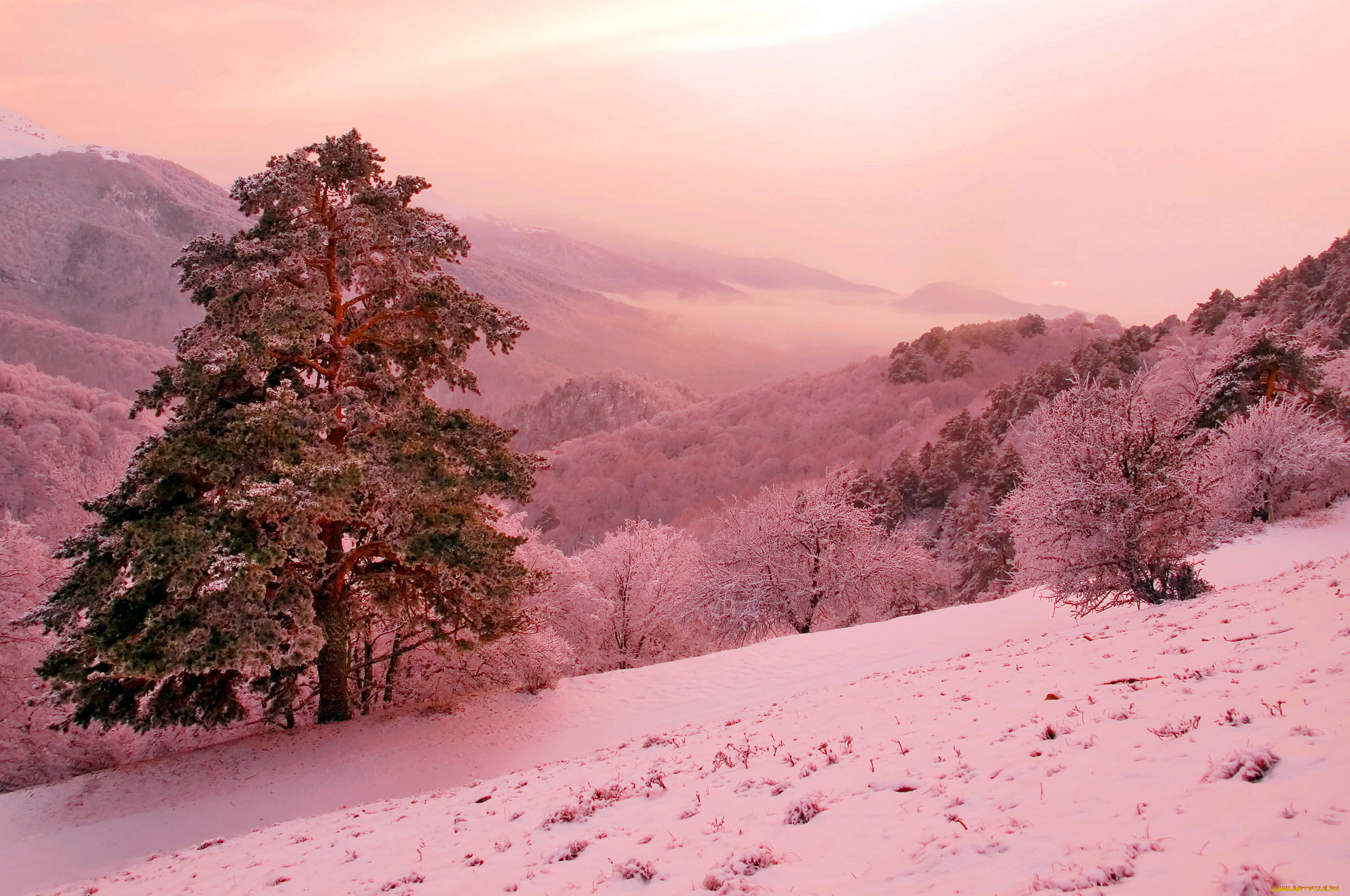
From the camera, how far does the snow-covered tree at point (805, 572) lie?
26.8m

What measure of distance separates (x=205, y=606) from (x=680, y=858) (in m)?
9.11

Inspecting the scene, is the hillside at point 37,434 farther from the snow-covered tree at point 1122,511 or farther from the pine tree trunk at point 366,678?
the snow-covered tree at point 1122,511

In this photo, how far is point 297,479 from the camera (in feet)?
35.8

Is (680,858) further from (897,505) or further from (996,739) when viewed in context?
(897,505)

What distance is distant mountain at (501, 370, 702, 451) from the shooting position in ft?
555

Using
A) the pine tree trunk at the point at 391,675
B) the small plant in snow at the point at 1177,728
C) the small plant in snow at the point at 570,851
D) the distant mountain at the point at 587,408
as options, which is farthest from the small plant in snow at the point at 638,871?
the distant mountain at the point at 587,408

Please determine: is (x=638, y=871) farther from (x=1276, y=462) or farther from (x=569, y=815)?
(x=1276, y=462)

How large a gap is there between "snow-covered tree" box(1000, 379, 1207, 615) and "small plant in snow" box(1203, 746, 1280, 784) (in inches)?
390

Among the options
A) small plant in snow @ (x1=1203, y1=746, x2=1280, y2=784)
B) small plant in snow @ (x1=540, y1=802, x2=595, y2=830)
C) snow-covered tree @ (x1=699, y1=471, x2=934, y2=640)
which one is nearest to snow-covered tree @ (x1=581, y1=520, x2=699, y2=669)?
snow-covered tree @ (x1=699, y1=471, x2=934, y2=640)

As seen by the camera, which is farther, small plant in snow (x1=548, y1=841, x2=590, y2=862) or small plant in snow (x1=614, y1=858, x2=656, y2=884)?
small plant in snow (x1=548, y1=841, x2=590, y2=862)

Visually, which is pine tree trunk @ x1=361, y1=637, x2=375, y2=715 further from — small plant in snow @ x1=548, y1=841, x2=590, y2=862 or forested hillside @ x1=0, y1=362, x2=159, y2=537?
forested hillside @ x1=0, y1=362, x2=159, y2=537

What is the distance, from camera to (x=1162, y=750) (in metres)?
5.17

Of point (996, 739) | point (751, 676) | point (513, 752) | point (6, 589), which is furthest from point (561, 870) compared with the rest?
point (6, 589)

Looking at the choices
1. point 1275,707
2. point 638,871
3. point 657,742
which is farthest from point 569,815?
point 1275,707
